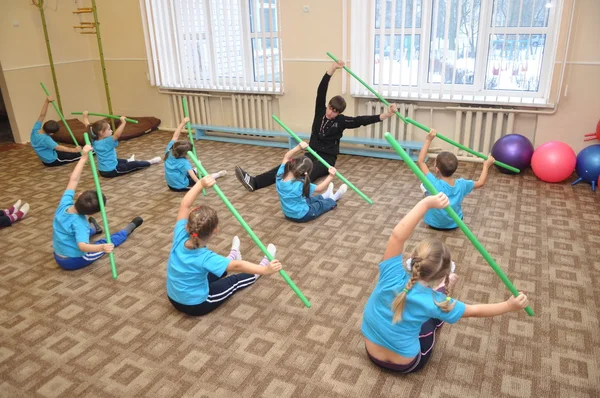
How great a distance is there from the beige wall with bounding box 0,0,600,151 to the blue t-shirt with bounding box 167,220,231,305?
12.6ft

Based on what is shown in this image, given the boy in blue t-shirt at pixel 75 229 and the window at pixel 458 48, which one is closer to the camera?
the boy in blue t-shirt at pixel 75 229

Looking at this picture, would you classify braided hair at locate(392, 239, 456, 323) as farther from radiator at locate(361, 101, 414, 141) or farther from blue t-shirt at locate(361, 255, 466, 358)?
radiator at locate(361, 101, 414, 141)

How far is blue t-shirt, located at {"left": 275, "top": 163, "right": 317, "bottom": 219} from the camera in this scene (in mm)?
3889

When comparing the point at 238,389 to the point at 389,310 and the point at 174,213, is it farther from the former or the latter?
the point at 174,213

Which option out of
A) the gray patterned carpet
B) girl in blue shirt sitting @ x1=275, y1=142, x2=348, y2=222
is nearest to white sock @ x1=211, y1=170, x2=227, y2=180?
the gray patterned carpet

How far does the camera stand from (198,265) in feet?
8.22

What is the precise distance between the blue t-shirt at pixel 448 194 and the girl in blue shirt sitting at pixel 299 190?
2.81 ft

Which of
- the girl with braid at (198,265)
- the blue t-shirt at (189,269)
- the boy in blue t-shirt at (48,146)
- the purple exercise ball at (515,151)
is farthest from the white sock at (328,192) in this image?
the boy in blue t-shirt at (48,146)

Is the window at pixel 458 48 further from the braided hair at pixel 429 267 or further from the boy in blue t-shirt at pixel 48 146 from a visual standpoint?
the braided hair at pixel 429 267

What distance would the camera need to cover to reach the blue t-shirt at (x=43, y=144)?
5504 millimetres

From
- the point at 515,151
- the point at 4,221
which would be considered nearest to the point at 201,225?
the point at 4,221

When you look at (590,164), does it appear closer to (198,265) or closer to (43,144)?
(198,265)

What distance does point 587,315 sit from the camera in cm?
268

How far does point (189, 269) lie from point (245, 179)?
86.6 inches
